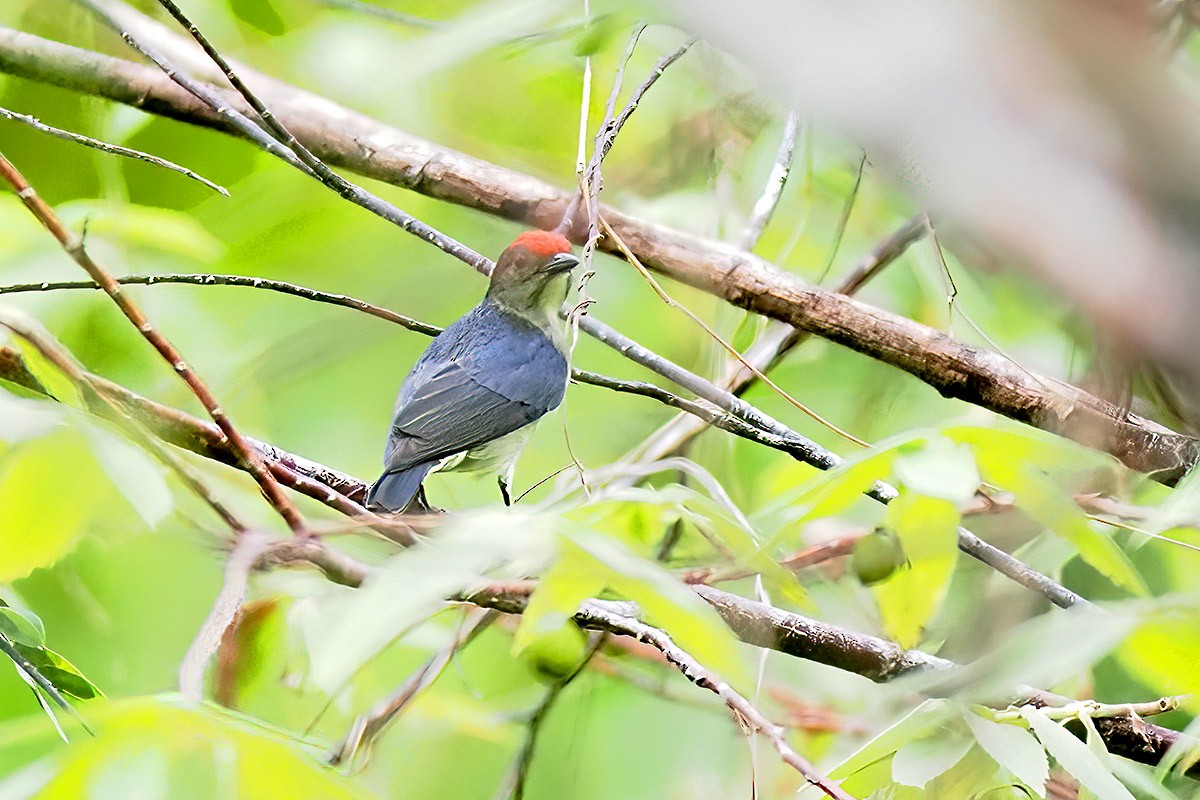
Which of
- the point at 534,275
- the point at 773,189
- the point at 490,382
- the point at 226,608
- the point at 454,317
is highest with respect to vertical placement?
the point at 773,189

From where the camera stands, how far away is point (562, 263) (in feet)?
6.00

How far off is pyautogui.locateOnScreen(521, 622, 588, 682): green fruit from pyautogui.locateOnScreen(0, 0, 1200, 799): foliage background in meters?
0.16

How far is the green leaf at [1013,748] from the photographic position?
797 millimetres

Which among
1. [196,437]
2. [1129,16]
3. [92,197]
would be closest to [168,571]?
[92,197]

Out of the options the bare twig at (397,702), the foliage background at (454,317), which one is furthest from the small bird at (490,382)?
the bare twig at (397,702)

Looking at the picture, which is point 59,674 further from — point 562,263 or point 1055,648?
point 562,263

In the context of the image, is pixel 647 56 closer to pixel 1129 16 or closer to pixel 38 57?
pixel 38 57

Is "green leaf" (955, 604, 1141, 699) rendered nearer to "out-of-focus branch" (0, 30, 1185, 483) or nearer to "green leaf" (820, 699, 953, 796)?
"green leaf" (820, 699, 953, 796)

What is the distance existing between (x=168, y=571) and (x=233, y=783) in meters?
1.25

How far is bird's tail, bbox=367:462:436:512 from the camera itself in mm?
1565

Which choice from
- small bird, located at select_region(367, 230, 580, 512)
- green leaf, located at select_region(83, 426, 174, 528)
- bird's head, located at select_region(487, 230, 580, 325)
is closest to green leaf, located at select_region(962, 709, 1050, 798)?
green leaf, located at select_region(83, 426, 174, 528)

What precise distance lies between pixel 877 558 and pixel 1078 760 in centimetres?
22

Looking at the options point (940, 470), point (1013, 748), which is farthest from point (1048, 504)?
point (1013, 748)

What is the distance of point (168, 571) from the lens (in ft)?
5.59
